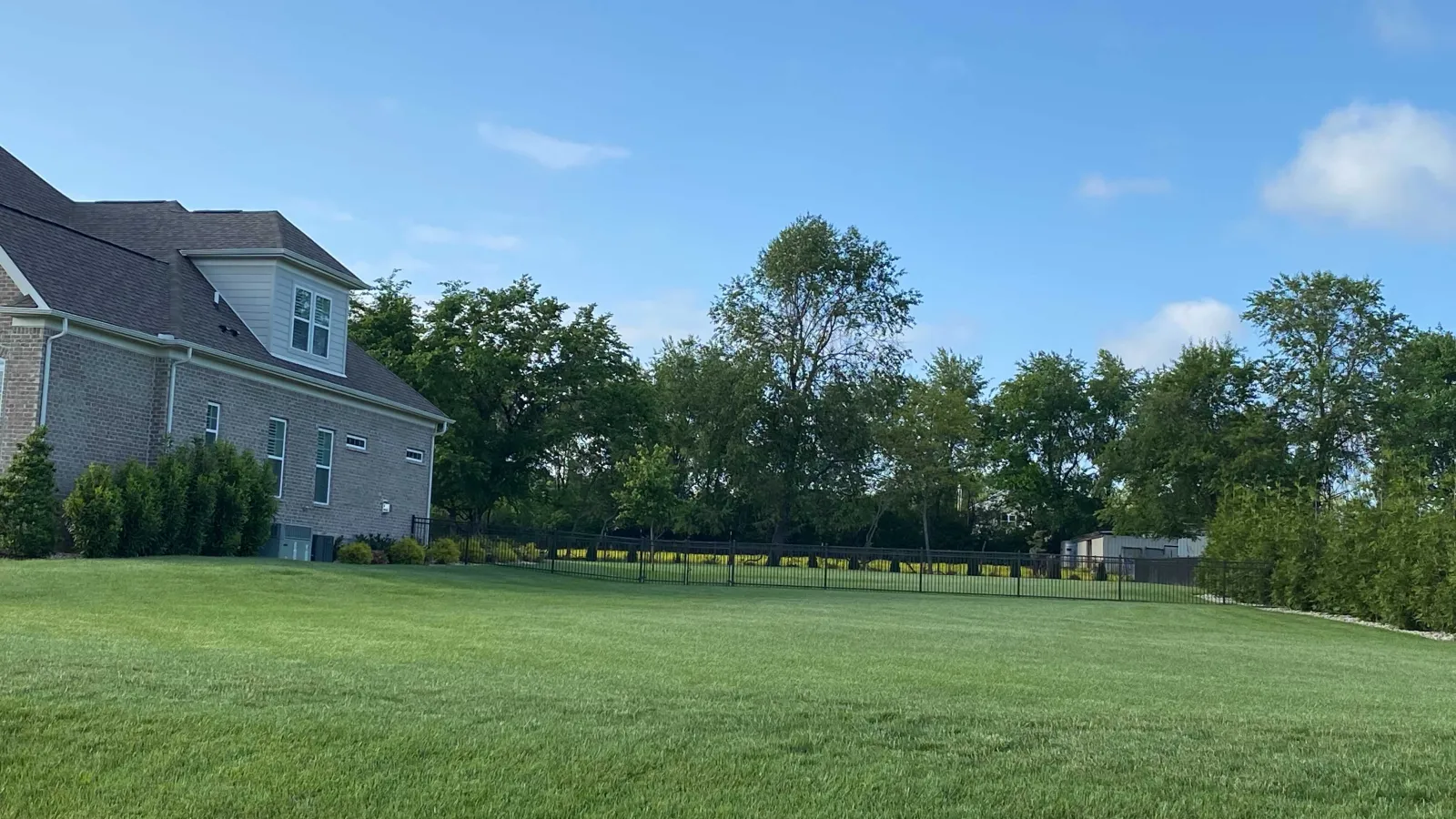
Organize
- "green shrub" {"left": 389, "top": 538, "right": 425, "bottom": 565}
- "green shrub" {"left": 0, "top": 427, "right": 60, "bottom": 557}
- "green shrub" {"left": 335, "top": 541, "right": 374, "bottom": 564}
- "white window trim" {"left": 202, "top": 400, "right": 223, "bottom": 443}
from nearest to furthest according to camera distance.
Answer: "green shrub" {"left": 0, "top": 427, "right": 60, "bottom": 557}, "white window trim" {"left": 202, "top": 400, "right": 223, "bottom": 443}, "green shrub" {"left": 335, "top": 541, "right": 374, "bottom": 564}, "green shrub" {"left": 389, "top": 538, "right": 425, "bottom": 565}

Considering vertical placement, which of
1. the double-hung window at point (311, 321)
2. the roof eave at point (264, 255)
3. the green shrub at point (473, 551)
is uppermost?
the roof eave at point (264, 255)

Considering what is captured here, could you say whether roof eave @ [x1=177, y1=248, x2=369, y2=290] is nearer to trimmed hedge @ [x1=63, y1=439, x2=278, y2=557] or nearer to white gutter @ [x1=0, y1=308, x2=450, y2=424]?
white gutter @ [x1=0, y1=308, x2=450, y2=424]

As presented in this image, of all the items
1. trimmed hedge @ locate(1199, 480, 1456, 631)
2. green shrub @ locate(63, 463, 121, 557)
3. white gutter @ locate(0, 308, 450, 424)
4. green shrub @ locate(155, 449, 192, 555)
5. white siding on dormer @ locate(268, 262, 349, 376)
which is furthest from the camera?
white siding on dormer @ locate(268, 262, 349, 376)

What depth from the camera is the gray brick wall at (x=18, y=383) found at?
68.2ft

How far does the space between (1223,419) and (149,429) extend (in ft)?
144

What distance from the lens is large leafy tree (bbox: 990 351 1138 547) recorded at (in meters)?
72.4

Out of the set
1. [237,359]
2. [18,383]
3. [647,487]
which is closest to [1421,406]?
[647,487]

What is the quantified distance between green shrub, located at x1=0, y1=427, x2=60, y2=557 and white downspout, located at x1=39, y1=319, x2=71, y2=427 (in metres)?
0.58

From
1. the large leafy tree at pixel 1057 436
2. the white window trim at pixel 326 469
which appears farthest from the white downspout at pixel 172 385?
the large leafy tree at pixel 1057 436

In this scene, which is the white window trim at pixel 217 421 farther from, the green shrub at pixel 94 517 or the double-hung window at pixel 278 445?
the green shrub at pixel 94 517

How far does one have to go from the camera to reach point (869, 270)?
60812mm

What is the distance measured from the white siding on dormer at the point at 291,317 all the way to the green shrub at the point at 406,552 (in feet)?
13.8

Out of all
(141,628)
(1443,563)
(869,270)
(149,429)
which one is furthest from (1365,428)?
(141,628)

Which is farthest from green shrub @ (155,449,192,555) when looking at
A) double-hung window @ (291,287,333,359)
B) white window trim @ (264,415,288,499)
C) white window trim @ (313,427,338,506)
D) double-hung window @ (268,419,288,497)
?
double-hung window @ (291,287,333,359)
